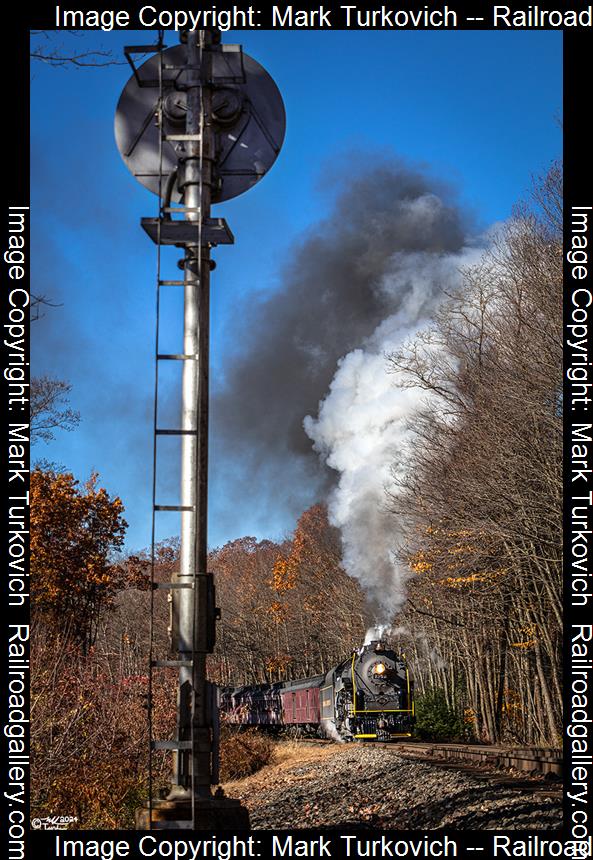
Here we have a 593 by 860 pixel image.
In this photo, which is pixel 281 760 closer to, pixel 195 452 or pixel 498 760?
pixel 498 760

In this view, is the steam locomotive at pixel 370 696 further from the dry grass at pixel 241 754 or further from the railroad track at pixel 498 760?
the dry grass at pixel 241 754

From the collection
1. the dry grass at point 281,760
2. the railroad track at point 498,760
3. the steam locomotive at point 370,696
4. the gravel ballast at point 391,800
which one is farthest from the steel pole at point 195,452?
the steam locomotive at point 370,696

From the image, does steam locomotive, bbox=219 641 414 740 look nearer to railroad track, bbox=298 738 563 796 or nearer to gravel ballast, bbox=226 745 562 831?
railroad track, bbox=298 738 563 796

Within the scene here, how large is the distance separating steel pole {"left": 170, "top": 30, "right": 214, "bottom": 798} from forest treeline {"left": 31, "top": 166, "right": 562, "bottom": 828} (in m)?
4.94

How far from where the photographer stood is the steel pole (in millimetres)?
6809

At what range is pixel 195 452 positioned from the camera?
7031mm

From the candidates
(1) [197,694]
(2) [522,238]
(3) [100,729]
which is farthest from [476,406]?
(1) [197,694]

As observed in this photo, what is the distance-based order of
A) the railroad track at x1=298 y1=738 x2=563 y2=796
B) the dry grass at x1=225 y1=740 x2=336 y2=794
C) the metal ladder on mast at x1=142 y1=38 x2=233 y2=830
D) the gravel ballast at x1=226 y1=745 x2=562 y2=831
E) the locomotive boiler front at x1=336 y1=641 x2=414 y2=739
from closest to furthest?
the metal ladder on mast at x1=142 y1=38 x2=233 y2=830, the gravel ballast at x1=226 y1=745 x2=562 y2=831, the railroad track at x1=298 y1=738 x2=563 y2=796, the dry grass at x1=225 y1=740 x2=336 y2=794, the locomotive boiler front at x1=336 y1=641 x2=414 y2=739

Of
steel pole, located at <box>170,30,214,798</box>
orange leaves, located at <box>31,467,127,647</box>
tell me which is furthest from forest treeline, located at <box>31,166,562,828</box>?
steel pole, located at <box>170,30,214,798</box>

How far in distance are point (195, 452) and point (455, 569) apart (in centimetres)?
1864

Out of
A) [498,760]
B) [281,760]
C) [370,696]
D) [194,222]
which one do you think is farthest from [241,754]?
[194,222]

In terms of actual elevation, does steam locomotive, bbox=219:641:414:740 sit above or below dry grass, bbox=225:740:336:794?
above

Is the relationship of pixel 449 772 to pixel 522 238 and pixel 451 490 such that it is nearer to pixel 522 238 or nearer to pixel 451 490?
pixel 451 490

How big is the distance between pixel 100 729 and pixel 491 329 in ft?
60.6
